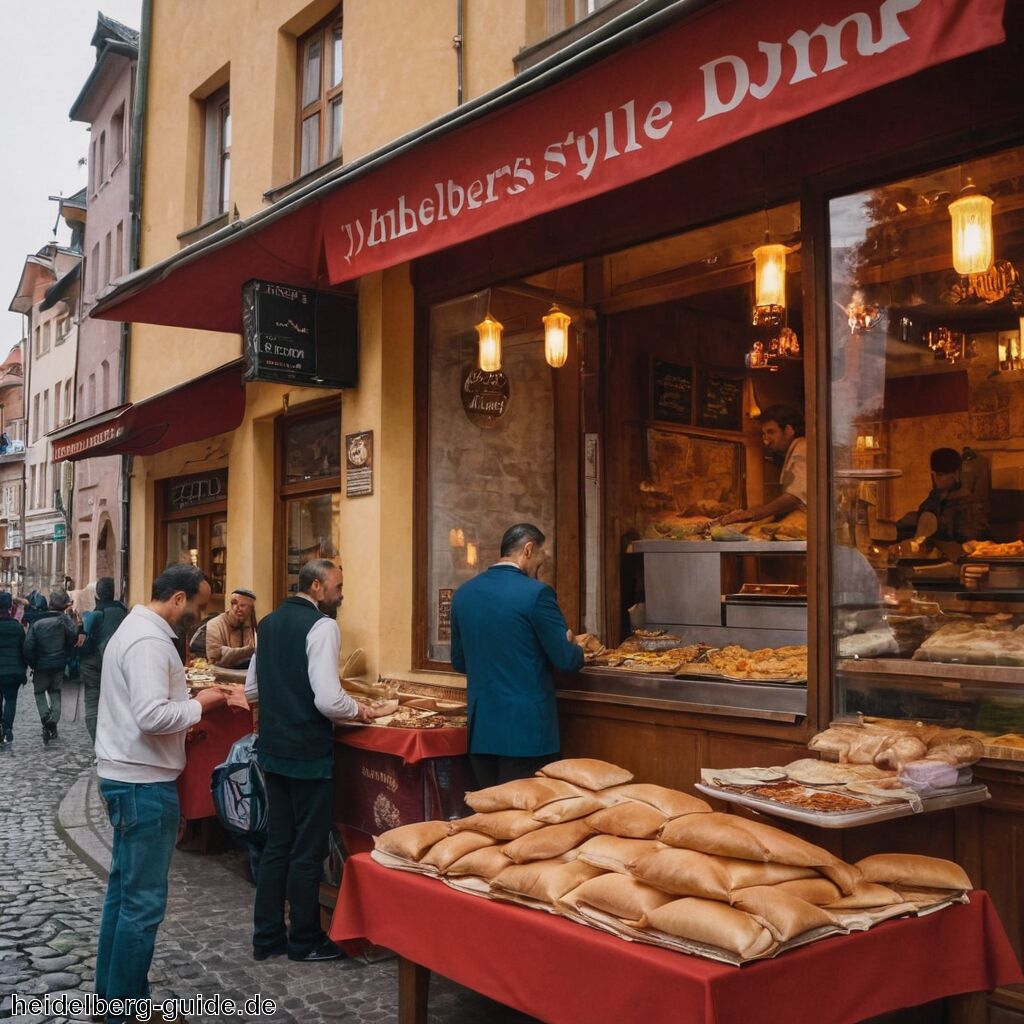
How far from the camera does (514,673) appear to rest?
18.2ft

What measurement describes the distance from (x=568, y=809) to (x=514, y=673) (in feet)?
4.29

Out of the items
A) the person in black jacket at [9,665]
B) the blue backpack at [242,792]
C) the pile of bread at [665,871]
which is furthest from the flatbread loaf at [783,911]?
the person in black jacket at [9,665]

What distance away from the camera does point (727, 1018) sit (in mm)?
2957

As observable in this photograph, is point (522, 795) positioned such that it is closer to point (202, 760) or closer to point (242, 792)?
point (242, 792)

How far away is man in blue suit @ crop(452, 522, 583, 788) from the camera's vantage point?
18.1 ft

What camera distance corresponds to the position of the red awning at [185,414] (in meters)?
10.2

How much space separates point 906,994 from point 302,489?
23.7 ft

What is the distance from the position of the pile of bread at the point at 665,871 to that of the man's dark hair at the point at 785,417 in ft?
13.9

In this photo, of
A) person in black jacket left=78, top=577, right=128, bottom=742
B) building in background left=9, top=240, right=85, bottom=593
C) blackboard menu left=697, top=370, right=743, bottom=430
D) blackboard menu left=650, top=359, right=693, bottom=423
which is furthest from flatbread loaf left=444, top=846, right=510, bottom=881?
building in background left=9, top=240, right=85, bottom=593

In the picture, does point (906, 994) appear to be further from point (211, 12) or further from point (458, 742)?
point (211, 12)

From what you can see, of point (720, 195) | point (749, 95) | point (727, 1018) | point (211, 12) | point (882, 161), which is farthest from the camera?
point (211, 12)

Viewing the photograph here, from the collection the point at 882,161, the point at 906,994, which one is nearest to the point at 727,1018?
the point at 906,994

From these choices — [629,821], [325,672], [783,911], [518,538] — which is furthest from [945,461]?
[783,911]

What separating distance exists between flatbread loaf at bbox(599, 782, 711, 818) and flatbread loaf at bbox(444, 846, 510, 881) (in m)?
0.59
